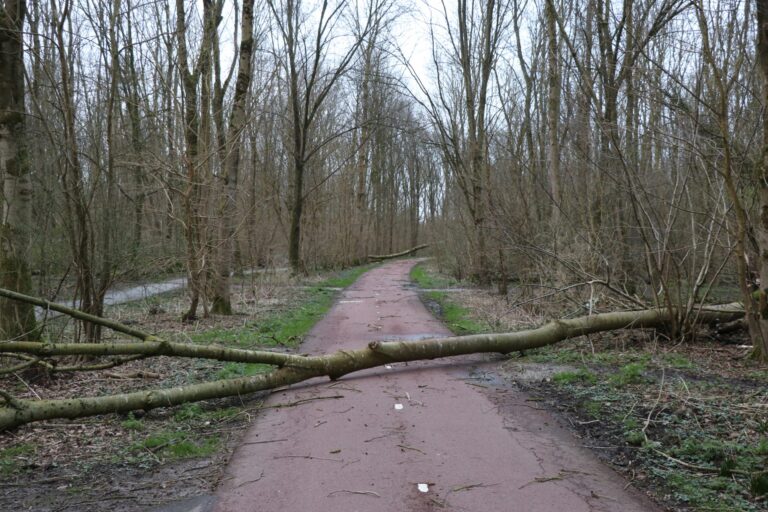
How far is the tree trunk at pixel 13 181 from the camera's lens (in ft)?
24.1

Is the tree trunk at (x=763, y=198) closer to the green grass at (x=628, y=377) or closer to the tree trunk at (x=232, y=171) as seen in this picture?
the green grass at (x=628, y=377)

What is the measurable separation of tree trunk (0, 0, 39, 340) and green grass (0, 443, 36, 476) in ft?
7.87

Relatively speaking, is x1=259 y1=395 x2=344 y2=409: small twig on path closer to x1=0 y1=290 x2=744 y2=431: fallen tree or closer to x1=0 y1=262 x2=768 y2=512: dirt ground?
x1=0 y1=262 x2=768 y2=512: dirt ground

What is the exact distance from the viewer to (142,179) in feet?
47.9

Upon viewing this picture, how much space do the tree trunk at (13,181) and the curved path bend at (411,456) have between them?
350 cm

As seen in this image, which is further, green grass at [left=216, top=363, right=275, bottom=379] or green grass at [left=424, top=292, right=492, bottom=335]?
green grass at [left=424, top=292, right=492, bottom=335]

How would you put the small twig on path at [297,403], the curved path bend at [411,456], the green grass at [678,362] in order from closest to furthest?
1. the curved path bend at [411,456]
2. the small twig on path at [297,403]
3. the green grass at [678,362]

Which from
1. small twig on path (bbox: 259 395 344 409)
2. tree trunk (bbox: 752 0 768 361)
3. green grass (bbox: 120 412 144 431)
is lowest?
small twig on path (bbox: 259 395 344 409)

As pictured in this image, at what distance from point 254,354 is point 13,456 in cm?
287

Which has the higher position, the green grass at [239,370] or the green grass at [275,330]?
the green grass at [275,330]

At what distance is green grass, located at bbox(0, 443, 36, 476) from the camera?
16.0ft

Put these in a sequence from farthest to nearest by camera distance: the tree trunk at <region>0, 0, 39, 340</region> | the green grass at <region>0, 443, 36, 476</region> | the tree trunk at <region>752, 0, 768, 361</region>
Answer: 1. the tree trunk at <region>0, 0, 39, 340</region>
2. the tree trunk at <region>752, 0, 768, 361</region>
3. the green grass at <region>0, 443, 36, 476</region>

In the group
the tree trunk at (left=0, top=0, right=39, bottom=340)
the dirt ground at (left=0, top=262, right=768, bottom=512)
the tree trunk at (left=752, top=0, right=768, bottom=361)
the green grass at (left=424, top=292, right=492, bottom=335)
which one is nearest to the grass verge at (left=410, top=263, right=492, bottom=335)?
the green grass at (left=424, top=292, right=492, bottom=335)

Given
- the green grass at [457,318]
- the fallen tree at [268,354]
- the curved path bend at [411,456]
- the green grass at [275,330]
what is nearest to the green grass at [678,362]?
the fallen tree at [268,354]
